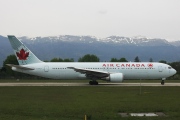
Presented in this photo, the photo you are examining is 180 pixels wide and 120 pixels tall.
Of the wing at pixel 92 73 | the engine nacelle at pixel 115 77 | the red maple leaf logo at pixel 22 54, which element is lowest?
the engine nacelle at pixel 115 77

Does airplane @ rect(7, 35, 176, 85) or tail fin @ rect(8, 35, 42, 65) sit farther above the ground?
tail fin @ rect(8, 35, 42, 65)

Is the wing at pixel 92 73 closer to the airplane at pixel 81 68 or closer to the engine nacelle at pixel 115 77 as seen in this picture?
the airplane at pixel 81 68

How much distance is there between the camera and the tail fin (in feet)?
142

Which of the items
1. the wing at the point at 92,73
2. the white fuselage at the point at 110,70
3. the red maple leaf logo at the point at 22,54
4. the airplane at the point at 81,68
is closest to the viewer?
the wing at the point at 92,73

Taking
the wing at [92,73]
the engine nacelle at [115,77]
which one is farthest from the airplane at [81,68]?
the engine nacelle at [115,77]

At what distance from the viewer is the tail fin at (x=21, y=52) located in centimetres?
4341

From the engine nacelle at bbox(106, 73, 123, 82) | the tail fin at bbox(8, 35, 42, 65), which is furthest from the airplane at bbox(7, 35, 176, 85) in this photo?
the engine nacelle at bbox(106, 73, 123, 82)

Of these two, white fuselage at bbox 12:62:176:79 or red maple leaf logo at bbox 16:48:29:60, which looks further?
white fuselage at bbox 12:62:176:79

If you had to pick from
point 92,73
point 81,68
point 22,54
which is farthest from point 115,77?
point 22,54

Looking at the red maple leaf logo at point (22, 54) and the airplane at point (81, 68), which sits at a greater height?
the red maple leaf logo at point (22, 54)

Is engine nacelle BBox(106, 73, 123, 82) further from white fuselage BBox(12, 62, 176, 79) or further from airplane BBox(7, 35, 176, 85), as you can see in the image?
white fuselage BBox(12, 62, 176, 79)

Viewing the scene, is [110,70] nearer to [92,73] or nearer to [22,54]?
[92,73]

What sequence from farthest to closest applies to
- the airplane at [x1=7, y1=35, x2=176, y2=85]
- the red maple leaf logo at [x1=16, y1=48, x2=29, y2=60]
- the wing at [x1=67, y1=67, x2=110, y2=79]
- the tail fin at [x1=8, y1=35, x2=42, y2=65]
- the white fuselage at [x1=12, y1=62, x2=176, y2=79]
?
the white fuselage at [x1=12, y1=62, x2=176, y2=79] → the airplane at [x1=7, y1=35, x2=176, y2=85] → the red maple leaf logo at [x1=16, y1=48, x2=29, y2=60] → the tail fin at [x1=8, y1=35, x2=42, y2=65] → the wing at [x1=67, y1=67, x2=110, y2=79]

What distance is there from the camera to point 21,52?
143ft
